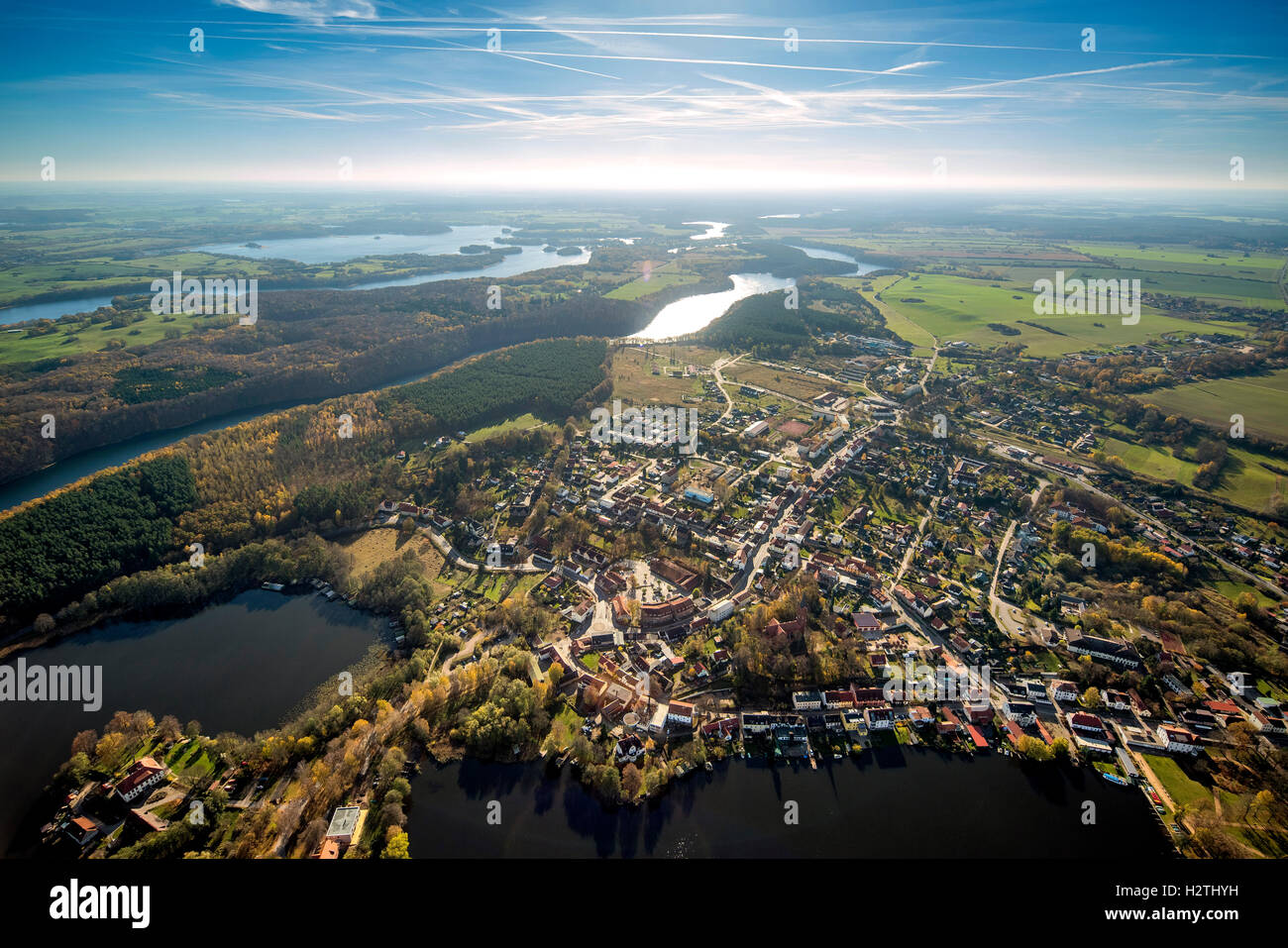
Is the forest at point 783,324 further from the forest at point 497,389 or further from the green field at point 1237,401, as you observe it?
the green field at point 1237,401

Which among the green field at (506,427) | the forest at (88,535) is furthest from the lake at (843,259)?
the forest at (88,535)

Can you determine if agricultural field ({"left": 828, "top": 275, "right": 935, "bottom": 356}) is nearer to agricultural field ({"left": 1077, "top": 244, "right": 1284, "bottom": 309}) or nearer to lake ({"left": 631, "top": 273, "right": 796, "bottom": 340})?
lake ({"left": 631, "top": 273, "right": 796, "bottom": 340})

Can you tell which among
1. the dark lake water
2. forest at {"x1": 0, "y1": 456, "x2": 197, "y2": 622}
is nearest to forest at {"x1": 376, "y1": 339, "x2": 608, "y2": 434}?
forest at {"x1": 0, "y1": 456, "x2": 197, "y2": 622}

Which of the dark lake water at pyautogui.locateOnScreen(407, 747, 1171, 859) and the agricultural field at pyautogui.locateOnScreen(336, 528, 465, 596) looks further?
the agricultural field at pyautogui.locateOnScreen(336, 528, 465, 596)

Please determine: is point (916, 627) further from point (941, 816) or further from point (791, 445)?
point (791, 445)

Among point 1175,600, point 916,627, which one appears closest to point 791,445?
point 916,627
